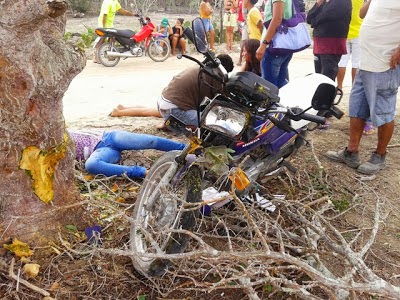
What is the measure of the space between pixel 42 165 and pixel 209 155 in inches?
34.7

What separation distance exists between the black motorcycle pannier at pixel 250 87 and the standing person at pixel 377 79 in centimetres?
186

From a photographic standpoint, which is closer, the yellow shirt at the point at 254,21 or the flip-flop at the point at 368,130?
the flip-flop at the point at 368,130

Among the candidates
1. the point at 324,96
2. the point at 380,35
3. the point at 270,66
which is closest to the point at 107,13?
the point at 270,66

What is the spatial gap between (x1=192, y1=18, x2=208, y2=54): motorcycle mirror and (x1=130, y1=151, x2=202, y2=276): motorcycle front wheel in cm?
62

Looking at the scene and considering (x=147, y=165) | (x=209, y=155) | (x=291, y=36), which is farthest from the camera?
(x=291, y=36)

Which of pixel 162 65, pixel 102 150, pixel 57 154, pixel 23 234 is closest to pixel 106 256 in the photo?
pixel 23 234

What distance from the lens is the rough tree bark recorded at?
195cm

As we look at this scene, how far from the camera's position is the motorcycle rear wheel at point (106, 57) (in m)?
9.24

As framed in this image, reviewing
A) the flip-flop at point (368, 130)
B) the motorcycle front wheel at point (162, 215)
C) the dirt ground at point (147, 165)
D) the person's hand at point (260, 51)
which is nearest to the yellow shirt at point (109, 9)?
the dirt ground at point (147, 165)

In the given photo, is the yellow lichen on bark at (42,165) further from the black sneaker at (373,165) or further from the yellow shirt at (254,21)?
the yellow shirt at (254,21)

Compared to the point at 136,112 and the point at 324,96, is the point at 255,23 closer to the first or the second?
the point at 136,112

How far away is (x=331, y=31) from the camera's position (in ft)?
14.5

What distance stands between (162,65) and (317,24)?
5.56 meters

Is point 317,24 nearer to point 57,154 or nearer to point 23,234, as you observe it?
point 57,154
